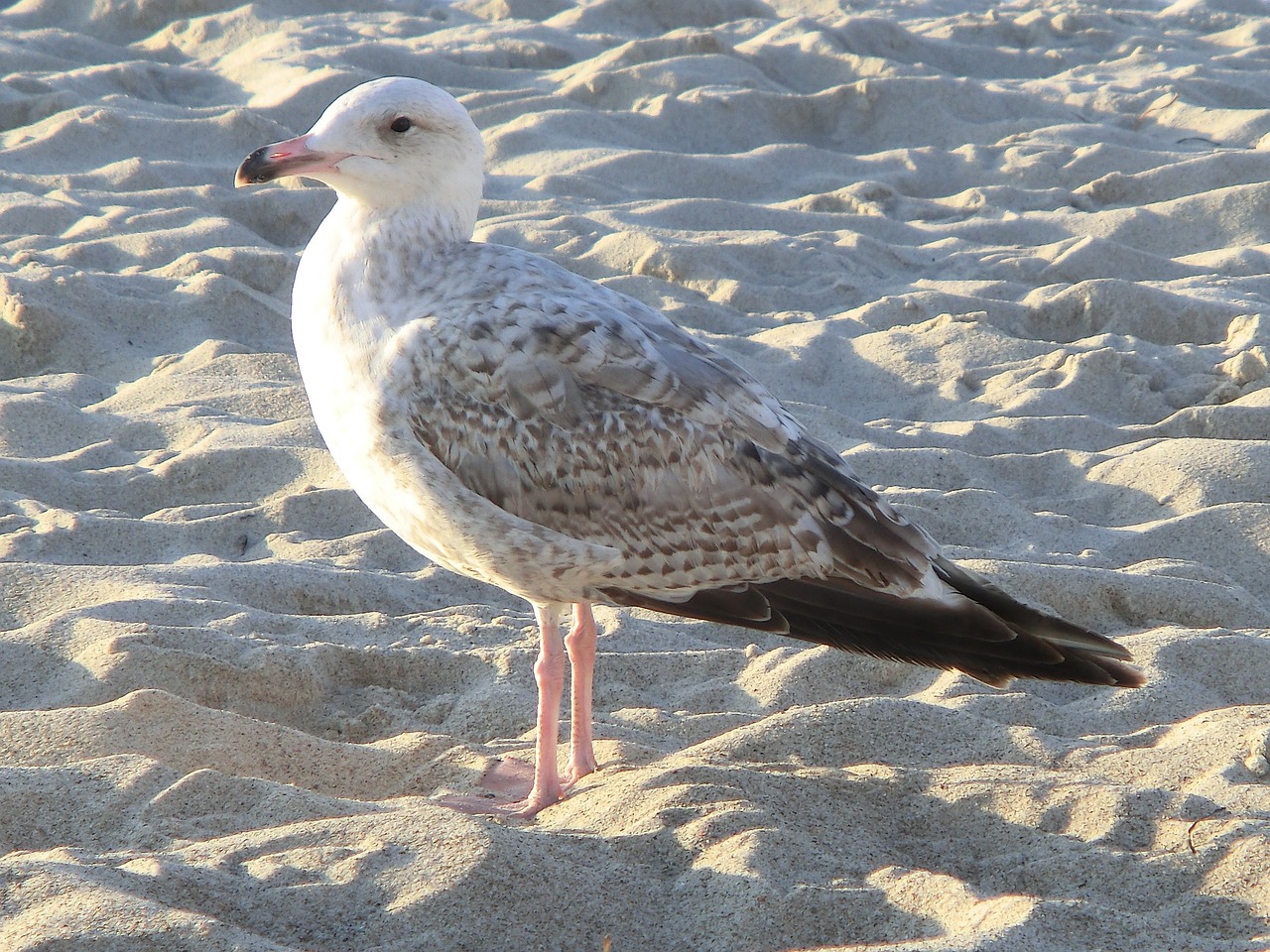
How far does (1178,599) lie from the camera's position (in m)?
4.44

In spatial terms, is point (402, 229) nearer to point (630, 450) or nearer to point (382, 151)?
point (382, 151)

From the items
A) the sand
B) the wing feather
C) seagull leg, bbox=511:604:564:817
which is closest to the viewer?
the sand

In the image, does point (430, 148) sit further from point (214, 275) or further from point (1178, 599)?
point (214, 275)

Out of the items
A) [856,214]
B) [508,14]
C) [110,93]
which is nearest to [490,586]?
[856,214]

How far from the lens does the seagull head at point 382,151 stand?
360 cm

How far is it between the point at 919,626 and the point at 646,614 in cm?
131

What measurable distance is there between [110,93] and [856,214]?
475 cm

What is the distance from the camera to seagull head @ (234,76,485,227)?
3.60 meters

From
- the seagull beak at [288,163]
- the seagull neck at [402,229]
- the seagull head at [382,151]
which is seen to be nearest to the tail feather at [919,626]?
the seagull neck at [402,229]

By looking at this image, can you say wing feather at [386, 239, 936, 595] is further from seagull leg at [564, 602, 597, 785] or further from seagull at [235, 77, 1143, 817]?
seagull leg at [564, 602, 597, 785]

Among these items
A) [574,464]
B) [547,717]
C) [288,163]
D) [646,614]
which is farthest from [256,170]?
[646,614]

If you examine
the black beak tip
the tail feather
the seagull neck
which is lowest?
the tail feather

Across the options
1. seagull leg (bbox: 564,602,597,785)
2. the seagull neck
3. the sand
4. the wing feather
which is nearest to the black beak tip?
the seagull neck

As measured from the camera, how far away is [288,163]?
361 cm
